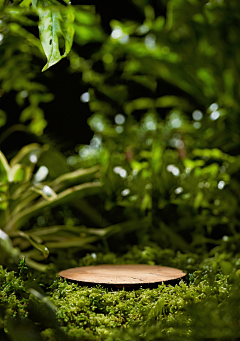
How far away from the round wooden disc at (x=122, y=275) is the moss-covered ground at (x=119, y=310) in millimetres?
22

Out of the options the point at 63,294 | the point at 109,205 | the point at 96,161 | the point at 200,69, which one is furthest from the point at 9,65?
the point at 63,294

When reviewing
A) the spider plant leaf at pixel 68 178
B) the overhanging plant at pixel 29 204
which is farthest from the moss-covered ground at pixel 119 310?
the spider plant leaf at pixel 68 178

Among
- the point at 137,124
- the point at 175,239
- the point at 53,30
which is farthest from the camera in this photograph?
the point at 137,124

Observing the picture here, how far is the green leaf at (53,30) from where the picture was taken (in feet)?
2.00

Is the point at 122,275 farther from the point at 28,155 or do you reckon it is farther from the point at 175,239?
the point at 28,155

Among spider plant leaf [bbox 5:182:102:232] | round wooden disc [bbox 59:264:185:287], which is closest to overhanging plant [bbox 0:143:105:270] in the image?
spider plant leaf [bbox 5:182:102:232]

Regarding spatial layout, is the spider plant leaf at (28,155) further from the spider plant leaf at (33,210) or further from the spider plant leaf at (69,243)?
the spider plant leaf at (69,243)

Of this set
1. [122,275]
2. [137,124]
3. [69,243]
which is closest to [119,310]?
[122,275]

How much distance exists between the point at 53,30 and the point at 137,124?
0.89 m

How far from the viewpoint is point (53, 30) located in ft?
2.05

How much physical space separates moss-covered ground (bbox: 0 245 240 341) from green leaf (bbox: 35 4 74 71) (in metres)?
0.46

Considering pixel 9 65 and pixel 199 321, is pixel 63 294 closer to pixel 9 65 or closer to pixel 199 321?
pixel 199 321

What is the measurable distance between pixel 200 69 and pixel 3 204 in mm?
983

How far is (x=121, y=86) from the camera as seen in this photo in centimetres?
151
